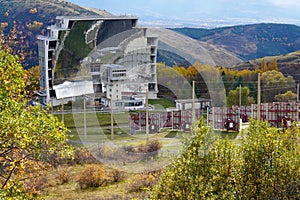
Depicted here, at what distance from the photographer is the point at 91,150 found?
43.7 feet

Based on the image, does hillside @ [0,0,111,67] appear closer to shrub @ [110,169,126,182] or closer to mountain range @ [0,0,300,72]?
mountain range @ [0,0,300,72]

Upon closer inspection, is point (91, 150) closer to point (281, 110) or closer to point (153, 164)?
point (153, 164)

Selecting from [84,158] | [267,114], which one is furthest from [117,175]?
[267,114]

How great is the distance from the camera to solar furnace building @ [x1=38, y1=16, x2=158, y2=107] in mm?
27969

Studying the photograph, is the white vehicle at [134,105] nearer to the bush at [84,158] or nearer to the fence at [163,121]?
the fence at [163,121]

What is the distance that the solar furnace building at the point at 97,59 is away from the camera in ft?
91.8

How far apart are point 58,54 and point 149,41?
692 centimetres

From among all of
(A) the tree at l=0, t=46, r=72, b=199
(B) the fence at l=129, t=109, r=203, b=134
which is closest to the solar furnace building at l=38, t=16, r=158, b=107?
(B) the fence at l=129, t=109, r=203, b=134

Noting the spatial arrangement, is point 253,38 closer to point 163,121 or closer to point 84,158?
point 163,121

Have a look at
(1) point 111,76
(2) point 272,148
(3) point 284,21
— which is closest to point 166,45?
(1) point 111,76

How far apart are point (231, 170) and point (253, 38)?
2672 inches

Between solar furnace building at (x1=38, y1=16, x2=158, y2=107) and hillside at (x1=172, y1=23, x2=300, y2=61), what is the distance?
108 ft

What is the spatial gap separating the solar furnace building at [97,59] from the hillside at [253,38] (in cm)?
3292

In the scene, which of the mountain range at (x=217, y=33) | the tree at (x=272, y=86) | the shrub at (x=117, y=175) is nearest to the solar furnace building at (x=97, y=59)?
the tree at (x=272, y=86)
